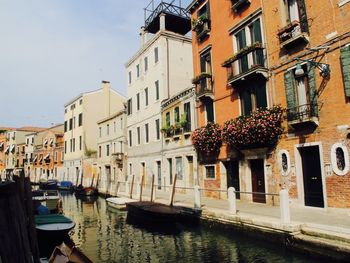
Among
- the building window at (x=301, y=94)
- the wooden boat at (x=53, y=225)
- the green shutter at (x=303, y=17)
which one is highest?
the green shutter at (x=303, y=17)

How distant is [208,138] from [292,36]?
21.8ft

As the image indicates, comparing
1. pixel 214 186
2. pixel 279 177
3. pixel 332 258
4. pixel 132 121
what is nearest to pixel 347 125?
pixel 279 177

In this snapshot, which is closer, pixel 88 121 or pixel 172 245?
pixel 172 245

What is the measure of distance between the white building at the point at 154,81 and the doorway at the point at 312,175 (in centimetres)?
1204

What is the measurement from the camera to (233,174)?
614 inches

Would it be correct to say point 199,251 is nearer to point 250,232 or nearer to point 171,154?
point 250,232

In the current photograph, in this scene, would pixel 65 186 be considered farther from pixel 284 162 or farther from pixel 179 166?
pixel 284 162

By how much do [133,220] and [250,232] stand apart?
270 inches

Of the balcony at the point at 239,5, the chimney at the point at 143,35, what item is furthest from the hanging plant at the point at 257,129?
the chimney at the point at 143,35

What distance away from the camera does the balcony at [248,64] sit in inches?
520

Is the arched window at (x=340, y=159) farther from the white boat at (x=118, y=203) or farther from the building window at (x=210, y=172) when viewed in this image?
the white boat at (x=118, y=203)

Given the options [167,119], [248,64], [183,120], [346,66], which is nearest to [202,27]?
[248,64]

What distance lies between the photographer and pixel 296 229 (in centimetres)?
834

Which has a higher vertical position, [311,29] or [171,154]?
[311,29]
